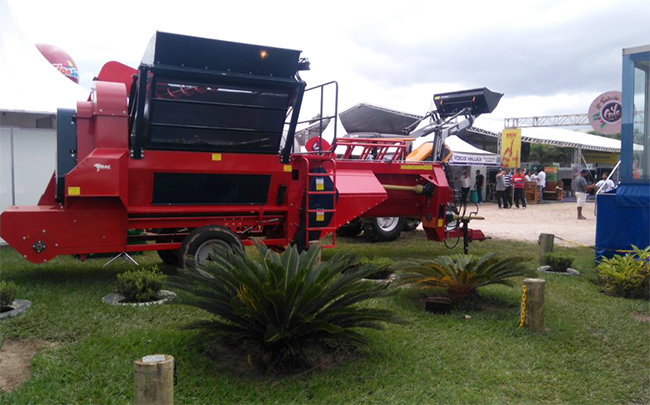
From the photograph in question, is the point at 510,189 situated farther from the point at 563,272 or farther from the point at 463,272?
the point at 463,272

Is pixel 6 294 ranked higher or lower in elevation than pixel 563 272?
higher

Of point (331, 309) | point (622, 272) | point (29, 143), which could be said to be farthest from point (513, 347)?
point (29, 143)

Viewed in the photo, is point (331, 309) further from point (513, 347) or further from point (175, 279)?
point (513, 347)

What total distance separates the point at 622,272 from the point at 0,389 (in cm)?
731

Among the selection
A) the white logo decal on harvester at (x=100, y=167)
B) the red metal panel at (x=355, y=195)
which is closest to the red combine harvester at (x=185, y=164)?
the white logo decal on harvester at (x=100, y=167)

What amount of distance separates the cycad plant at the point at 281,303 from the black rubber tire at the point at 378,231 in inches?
293

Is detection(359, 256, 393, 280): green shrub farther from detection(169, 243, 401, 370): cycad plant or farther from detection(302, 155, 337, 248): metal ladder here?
detection(169, 243, 401, 370): cycad plant

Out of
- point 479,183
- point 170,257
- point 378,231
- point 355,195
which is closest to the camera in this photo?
point 170,257

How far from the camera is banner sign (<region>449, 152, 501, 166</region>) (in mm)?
22656

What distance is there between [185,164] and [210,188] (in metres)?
0.51

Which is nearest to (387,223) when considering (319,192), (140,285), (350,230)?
(350,230)

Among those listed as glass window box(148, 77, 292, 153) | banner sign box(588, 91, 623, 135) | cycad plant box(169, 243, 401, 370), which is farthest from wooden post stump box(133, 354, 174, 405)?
banner sign box(588, 91, 623, 135)

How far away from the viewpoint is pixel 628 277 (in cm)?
726

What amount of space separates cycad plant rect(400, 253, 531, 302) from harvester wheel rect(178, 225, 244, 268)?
247 cm
